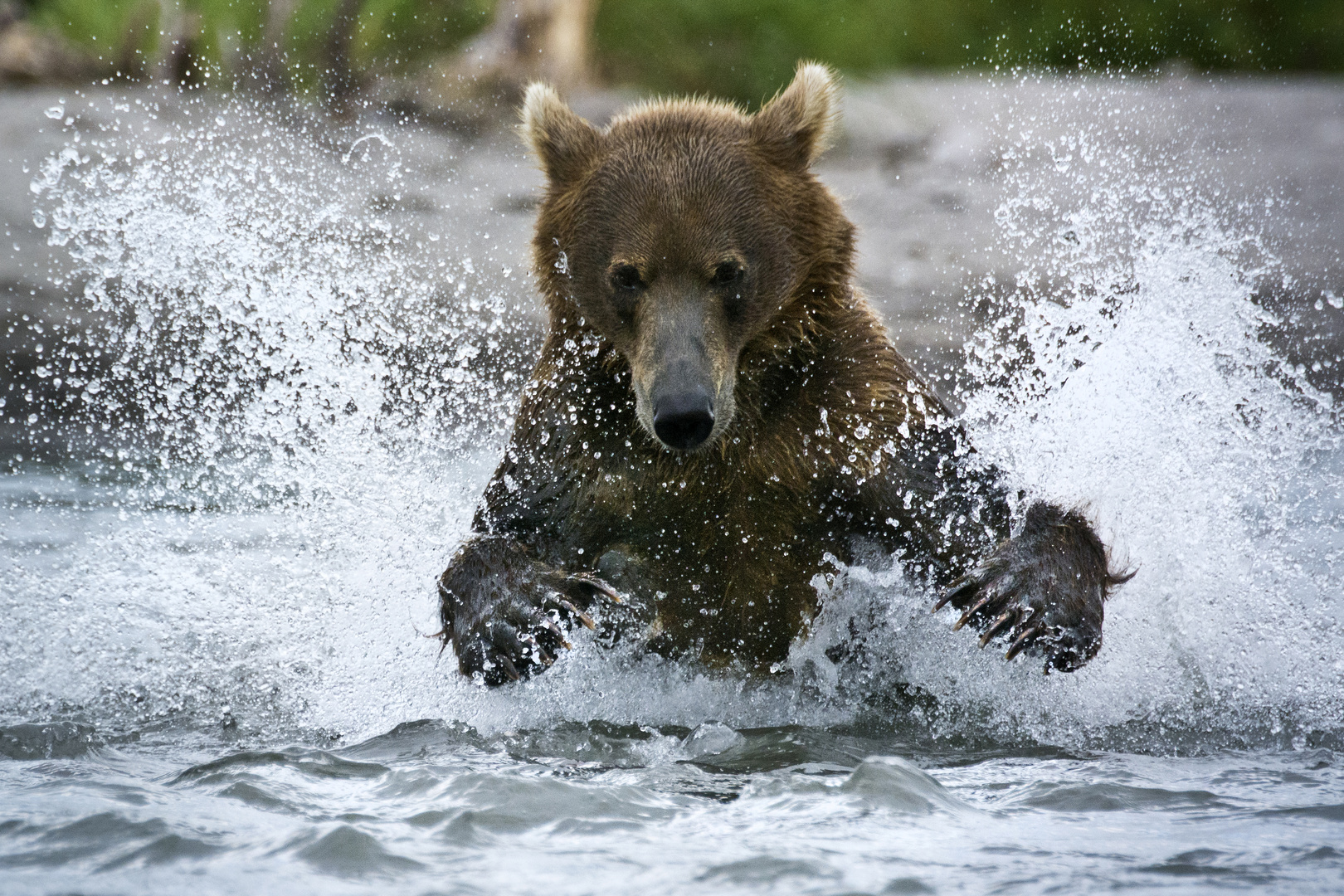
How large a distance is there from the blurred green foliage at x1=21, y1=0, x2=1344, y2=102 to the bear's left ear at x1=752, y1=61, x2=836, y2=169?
339 inches

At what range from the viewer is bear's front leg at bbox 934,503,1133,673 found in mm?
3885

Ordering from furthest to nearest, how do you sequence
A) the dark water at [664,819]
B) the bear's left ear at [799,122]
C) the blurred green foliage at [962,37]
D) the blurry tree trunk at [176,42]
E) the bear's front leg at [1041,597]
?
the blurred green foliage at [962,37]
the blurry tree trunk at [176,42]
the bear's left ear at [799,122]
the bear's front leg at [1041,597]
the dark water at [664,819]

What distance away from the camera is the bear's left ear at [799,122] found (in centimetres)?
440

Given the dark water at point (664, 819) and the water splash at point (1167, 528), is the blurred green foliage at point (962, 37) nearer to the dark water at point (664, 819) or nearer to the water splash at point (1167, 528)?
the water splash at point (1167, 528)

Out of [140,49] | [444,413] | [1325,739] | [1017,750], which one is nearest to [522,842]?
[1017,750]

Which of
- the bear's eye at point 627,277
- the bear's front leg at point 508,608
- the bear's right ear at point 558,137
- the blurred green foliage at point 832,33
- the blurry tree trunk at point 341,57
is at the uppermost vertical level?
the blurred green foliage at point 832,33

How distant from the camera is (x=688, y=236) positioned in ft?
13.3

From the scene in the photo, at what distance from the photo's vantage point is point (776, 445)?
4.34 meters

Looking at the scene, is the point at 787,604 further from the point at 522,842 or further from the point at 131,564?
the point at 131,564

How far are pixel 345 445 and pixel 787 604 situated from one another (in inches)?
80.6

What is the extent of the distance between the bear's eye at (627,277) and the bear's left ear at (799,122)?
684 millimetres

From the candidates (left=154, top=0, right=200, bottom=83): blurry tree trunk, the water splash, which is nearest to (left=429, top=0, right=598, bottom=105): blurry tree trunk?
(left=154, top=0, right=200, bottom=83): blurry tree trunk

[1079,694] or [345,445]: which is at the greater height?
[345,445]

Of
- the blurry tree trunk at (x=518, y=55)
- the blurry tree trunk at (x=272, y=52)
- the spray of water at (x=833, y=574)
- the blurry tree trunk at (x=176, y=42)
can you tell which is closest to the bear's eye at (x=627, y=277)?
the spray of water at (x=833, y=574)
